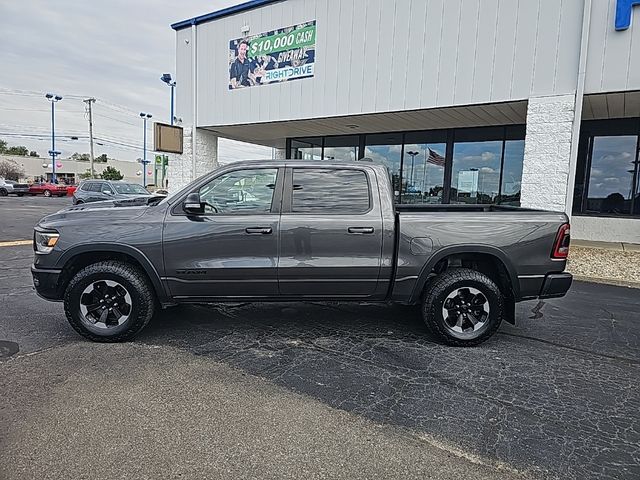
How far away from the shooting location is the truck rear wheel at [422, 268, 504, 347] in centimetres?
464

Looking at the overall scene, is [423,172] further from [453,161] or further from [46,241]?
[46,241]

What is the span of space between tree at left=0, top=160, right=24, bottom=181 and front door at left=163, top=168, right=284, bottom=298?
82276 millimetres

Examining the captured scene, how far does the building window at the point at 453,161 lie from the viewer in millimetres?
13828

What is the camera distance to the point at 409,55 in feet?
37.0

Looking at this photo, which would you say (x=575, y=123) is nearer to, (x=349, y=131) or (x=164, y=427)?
(x=349, y=131)

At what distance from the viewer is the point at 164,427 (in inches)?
119

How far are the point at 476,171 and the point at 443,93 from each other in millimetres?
4202

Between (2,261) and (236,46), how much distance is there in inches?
360

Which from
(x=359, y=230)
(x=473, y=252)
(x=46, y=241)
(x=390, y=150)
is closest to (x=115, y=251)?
(x=46, y=241)

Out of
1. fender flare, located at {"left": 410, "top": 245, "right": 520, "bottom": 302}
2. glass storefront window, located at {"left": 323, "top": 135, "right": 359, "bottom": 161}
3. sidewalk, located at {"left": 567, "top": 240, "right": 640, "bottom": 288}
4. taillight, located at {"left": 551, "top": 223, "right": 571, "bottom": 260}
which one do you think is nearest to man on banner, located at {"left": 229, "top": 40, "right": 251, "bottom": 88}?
glass storefront window, located at {"left": 323, "top": 135, "right": 359, "bottom": 161}

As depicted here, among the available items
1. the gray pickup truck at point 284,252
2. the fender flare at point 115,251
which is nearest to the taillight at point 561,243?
the gray pickup truck at point 284,252

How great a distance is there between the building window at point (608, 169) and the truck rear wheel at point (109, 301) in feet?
42.1

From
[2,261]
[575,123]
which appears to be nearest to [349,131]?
[575,123]

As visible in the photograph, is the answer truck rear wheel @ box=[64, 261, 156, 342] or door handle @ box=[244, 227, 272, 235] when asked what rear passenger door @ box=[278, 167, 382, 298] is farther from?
truck rear wheel @ box=[64, 261, 156, 342]
